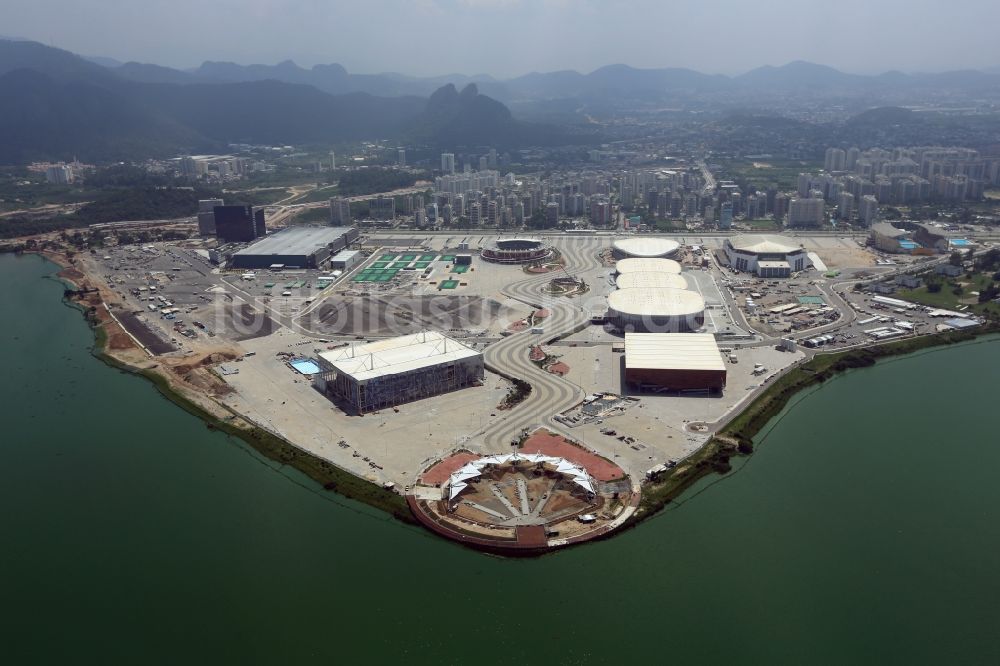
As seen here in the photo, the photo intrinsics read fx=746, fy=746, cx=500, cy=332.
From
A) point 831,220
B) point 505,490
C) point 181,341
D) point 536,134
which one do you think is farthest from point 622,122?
point 505,490

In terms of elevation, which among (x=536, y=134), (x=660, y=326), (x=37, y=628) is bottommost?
(x=37, y=628)

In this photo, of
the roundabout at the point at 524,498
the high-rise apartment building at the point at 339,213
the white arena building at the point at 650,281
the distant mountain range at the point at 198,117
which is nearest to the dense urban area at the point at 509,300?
the roundabout at the point at 524,498

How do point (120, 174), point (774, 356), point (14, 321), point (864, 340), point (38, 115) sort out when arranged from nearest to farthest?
point (774, 356)
point (864, 340)
point (14, 321)
point (120, 174)
point (38, 115)

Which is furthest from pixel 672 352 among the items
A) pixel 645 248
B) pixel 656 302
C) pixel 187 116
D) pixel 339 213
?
pixel 187 116

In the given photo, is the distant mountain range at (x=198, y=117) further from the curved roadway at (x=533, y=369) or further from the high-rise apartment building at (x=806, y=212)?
the curved roadway at (x=533, y=369)

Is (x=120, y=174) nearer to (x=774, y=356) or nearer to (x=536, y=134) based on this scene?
(x=536, y=134)

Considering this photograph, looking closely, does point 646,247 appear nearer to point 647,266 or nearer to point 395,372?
point 647,266
